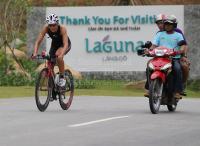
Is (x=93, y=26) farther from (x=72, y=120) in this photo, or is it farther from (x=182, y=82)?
(x=72, y=120)

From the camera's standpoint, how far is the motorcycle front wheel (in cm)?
962

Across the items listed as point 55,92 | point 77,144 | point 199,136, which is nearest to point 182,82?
point 55,92

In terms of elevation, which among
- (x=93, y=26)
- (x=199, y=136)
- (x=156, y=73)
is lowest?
(x=199, y=136)

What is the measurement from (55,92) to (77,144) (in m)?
4.54

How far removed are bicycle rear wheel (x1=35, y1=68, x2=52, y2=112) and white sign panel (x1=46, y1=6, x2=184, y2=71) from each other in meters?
15.6

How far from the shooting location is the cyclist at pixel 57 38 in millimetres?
10305

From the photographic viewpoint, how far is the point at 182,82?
34.3 ft

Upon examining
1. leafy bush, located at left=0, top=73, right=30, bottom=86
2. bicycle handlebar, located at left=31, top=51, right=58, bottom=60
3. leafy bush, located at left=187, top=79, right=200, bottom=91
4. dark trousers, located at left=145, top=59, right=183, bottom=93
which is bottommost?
leafy bush, located at left=187, top=79, right=200, bottom=91

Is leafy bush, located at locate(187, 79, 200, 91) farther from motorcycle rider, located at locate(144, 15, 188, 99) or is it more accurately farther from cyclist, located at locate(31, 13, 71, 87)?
cyclist, located at locate(31, 13, 71, 87)

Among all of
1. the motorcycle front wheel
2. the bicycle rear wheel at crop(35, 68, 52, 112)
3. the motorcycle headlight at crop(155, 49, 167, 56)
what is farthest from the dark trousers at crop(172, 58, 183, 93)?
the bicycle rear wheel at crop(35, 68, 52, 112)

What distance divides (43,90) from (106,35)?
16.2 m

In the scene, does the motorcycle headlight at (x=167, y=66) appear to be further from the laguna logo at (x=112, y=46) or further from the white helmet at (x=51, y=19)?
the laguna logo at (x=112, y=46)

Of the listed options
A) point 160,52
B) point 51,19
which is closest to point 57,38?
point 51,19

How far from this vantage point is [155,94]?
9961 mm
